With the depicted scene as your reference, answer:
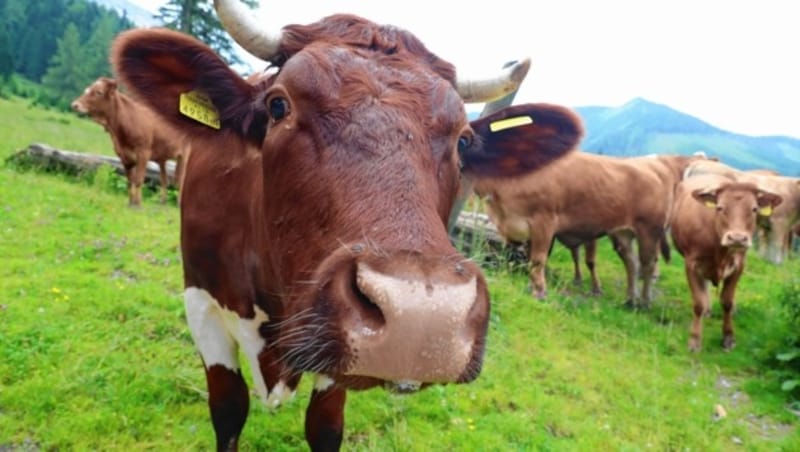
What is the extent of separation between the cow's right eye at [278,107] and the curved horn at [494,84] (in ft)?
2.99

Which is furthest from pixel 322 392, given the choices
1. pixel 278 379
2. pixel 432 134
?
pixel 432 134

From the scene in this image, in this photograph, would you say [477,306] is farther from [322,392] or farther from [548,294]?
[548,294]

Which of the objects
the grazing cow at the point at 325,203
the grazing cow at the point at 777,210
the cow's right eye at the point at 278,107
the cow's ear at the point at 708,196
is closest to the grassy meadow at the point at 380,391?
the grazing cow at the point at 325,203

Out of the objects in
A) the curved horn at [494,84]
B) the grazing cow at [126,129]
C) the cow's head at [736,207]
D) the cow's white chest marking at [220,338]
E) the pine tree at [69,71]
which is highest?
the curved horn at [494,84]

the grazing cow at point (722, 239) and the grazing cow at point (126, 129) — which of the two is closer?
the grazing cow at point (722, 239)

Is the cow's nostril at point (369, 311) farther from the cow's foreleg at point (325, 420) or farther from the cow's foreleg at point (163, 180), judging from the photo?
the cow's foreleg at point (163, 180)

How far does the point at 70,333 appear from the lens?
16.4 feet

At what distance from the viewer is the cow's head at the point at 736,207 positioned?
6.88 meters

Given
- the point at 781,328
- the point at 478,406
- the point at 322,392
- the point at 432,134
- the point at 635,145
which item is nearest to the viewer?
the point at 432,134

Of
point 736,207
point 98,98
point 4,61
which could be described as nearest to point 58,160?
point 98,98

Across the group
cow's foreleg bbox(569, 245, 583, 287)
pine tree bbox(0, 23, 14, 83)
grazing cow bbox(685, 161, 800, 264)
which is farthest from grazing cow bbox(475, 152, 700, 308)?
pine tree bbox(0, 23, 14, 83)

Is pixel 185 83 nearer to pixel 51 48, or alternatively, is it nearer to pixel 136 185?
pixel 136 185

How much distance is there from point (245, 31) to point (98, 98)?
11089 millimetres

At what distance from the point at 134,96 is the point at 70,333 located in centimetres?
327
